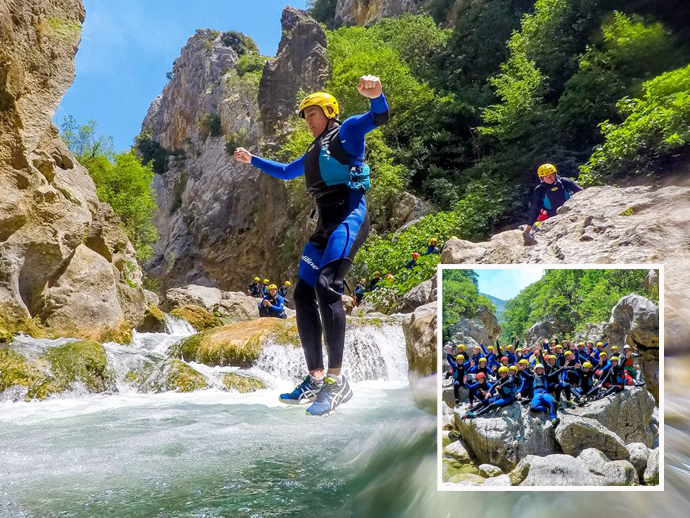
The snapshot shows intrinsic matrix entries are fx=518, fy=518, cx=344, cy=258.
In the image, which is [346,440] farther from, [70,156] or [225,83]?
[225,83]

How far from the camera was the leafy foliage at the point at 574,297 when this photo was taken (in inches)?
52.9

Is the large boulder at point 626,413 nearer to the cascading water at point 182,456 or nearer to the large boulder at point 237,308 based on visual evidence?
the cascading water at point 182,456

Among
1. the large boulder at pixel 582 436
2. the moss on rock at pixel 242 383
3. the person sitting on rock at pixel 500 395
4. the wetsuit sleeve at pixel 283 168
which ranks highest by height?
the wetsuit sleeve at pixel 283 168

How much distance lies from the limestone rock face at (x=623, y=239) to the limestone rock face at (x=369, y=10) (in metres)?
22.2

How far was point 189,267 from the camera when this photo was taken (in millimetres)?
23312

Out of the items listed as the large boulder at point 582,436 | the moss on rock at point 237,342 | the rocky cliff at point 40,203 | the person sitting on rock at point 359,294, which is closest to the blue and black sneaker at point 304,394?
the large boulder at point 582,436

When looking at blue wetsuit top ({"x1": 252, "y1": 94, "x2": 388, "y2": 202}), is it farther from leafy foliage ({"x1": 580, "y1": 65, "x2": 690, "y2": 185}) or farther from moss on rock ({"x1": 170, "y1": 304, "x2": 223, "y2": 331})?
moss on rock ({"x1": 170, "y1": 304, "x2": 223, "y2": 331})

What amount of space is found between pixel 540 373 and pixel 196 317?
32.2 feet

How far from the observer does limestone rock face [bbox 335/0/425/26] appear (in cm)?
2369

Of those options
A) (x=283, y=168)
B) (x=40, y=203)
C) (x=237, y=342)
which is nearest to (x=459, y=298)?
(x=283, y=168)

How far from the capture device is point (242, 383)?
4758 mm

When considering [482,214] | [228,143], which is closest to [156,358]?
[482,214]

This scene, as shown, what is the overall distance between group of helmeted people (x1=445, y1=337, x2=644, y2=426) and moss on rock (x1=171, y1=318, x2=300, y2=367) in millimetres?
4545

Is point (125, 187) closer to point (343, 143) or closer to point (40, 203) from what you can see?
point (40, 203)
